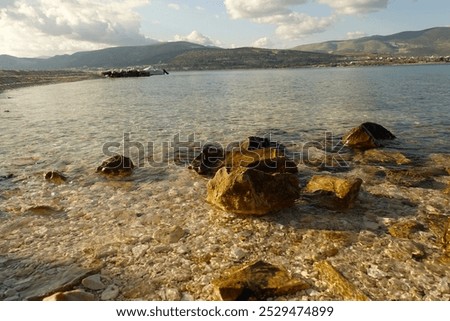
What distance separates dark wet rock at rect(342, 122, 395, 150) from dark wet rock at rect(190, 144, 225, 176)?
805cm

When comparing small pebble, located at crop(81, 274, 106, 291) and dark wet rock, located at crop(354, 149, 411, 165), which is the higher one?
dark wet rock, located at crop(354, 149, 411, 165)

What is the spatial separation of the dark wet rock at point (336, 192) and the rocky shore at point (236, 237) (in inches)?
1.8

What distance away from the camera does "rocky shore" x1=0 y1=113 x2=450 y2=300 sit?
721cm

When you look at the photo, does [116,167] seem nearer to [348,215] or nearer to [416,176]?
[348,215]

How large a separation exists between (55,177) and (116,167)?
262 centimetres

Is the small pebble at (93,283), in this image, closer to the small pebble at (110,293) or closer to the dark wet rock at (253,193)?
the small pebble at (110,293)

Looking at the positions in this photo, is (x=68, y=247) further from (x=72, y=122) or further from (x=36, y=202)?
(x=72, y=122)

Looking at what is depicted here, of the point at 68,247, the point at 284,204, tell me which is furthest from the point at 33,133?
the point at 284,204

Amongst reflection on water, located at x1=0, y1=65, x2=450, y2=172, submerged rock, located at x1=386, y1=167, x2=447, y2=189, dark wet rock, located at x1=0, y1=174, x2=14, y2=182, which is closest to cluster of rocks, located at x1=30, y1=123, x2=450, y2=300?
submerged rock, located at x1=386, y1=167, x2=447, y2=189

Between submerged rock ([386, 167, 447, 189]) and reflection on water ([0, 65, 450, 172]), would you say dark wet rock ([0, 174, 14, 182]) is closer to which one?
reflection on water ([0, 65, 450, 172])

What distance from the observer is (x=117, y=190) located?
43.9 feet

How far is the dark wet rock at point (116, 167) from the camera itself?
602 inches
